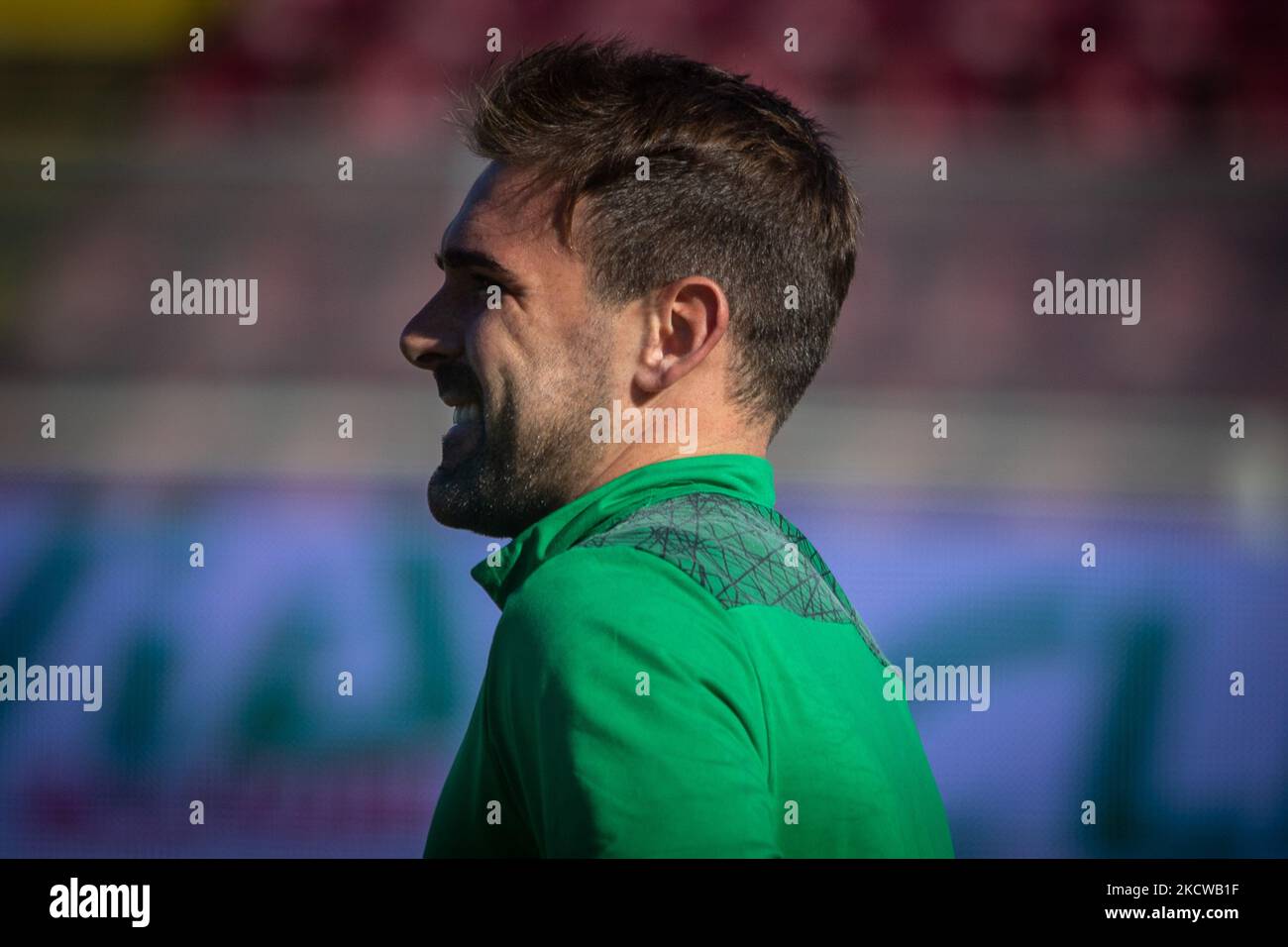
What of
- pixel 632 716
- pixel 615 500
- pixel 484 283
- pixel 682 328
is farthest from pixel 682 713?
pixel 484 283

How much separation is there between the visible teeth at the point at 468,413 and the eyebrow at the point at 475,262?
0.45 feet

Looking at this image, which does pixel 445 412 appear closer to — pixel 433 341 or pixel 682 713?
pixel 433 341

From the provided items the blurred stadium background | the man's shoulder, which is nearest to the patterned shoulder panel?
the man's shoulder

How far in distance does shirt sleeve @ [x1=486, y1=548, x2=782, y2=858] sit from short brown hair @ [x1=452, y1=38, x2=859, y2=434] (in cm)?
46

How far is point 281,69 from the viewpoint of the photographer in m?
2.73

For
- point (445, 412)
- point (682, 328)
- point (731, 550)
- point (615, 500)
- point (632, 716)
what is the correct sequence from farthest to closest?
1. point (445, 412)
2. point (682, 328)
3. point (615, 500)
4. point (731, 550)
5. point (632, 716)

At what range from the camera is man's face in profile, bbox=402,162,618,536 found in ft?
4.47

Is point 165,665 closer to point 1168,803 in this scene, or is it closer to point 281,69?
point 281,69

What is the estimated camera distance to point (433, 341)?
145 cm

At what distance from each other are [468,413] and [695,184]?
1.13 feet
